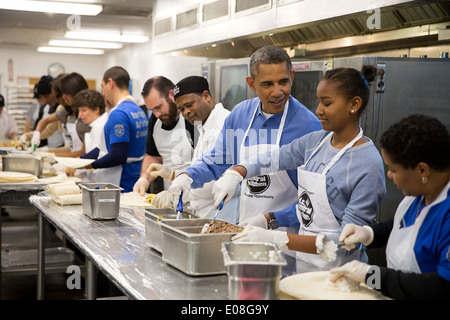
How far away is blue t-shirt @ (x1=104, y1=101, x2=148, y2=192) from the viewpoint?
3.77 metres

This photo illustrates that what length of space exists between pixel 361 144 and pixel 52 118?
4637 mm

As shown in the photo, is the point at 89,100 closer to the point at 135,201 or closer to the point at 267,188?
the point at 135,201

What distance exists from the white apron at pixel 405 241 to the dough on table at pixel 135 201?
1.71 metres

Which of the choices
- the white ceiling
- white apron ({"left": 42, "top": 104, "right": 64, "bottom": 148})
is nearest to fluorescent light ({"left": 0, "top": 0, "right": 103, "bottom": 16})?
the white ceiling

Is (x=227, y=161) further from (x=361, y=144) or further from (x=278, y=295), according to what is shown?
(x=278, y=295)

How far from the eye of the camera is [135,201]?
3.05m

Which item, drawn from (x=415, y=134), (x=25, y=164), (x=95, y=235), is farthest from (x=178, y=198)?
Answer: (x=25, y=164)

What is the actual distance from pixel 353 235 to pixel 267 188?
0.90 meters

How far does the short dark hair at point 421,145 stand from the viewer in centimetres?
135

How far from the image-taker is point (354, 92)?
180 centimetres

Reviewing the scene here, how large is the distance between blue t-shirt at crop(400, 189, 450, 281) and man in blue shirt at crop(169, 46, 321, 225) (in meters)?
0.81

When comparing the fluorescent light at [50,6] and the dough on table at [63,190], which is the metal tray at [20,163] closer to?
the dough on table at [63,190]

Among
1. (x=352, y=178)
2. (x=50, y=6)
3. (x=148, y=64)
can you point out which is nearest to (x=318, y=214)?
(x=352, y=178)

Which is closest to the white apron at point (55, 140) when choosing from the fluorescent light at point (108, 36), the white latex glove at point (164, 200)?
the fluorescent light at point (108, 36)
